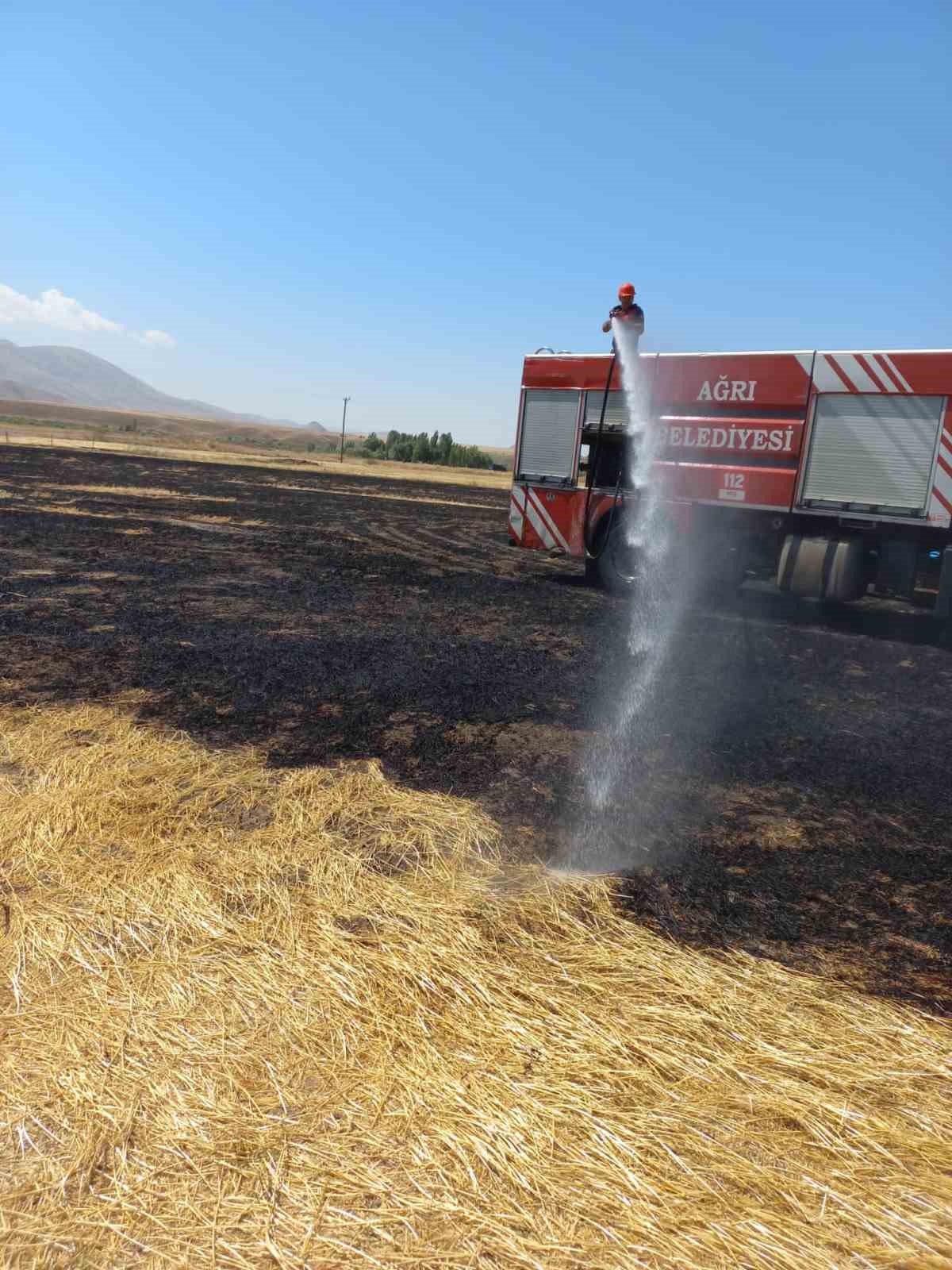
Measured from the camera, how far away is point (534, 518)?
517 inches

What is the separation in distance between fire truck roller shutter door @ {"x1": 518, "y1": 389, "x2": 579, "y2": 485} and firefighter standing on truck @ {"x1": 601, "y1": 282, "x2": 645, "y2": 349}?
143 cm

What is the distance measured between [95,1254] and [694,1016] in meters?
1.77

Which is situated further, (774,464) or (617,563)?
(617,563)

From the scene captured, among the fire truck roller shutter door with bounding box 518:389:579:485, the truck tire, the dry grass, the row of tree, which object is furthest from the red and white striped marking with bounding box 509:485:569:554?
the row of tree

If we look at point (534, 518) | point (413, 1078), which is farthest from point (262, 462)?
point (413, 1078)

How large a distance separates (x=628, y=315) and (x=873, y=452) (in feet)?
11.2

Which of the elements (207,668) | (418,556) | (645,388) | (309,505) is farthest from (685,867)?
(309,505)

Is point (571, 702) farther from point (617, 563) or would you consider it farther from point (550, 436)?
point (550, 436)

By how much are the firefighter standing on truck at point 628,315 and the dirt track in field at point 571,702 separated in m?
3.51

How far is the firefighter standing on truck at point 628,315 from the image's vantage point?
10.6 meters

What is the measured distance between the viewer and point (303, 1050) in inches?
98.6

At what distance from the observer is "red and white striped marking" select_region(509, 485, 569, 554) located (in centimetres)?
1291

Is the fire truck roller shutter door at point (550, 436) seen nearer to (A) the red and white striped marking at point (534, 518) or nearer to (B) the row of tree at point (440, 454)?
(A) the red and white striped marking at point (534, 518)

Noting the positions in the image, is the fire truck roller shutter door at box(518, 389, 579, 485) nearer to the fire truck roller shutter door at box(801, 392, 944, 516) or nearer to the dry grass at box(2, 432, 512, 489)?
the fire truck roller shutter door at box(801, 392, 944, 516)
